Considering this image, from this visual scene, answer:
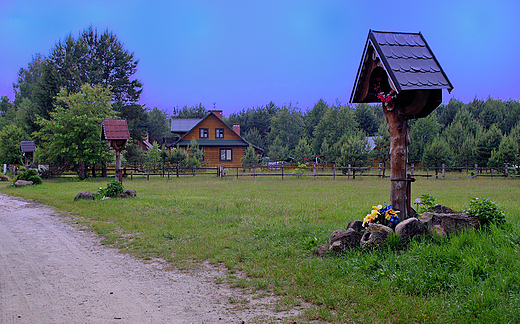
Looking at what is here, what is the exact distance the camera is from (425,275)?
464 cm

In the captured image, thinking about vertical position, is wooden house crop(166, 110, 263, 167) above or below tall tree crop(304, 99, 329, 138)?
below

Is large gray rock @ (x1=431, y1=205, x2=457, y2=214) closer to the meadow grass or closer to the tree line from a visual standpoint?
the meadow grass

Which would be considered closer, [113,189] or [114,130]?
[113,189]

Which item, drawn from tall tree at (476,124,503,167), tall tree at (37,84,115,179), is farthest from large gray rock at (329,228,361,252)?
tall tree at (476,124,503,167)

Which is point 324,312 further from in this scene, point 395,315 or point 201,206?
point 201,206

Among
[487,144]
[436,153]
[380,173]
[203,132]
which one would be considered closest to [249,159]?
[203,132]

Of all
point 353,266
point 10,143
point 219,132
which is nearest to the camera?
point 353,266

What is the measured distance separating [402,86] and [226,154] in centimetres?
4014

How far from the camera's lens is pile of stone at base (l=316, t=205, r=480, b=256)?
18.9ft

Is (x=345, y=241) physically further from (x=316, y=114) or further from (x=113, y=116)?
(x=316, y=114)

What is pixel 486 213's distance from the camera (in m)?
6.07

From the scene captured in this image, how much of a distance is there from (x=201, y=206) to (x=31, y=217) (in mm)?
5391

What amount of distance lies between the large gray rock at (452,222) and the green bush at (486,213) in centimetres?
13

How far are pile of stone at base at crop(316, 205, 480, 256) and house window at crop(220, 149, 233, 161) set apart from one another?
39.6m
